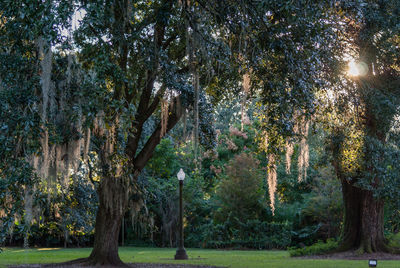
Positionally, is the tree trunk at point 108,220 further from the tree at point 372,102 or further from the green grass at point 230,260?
the tree at point 372,102

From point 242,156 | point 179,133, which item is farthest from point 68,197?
point 242,156

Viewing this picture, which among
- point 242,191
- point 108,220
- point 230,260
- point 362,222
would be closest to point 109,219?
point 108,220

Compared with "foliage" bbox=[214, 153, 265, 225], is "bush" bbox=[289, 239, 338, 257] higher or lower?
lower

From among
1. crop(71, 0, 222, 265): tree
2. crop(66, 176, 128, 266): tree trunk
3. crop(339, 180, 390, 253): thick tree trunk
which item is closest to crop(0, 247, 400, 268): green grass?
crop(66, 176, 128, 266): tree trunk

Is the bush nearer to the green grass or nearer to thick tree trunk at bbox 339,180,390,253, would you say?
thick tree trunk at bbox 339,180,390,253

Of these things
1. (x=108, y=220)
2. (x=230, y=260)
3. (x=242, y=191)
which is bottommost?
(x=230, y=260)

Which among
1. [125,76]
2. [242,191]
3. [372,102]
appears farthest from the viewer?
[242,191]

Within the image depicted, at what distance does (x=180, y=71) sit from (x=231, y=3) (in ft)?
11.4

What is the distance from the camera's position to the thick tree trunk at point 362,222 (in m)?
15.6

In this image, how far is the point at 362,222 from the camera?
15.8m

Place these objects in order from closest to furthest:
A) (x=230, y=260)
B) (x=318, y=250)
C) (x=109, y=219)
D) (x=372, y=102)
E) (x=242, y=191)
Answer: (x=372, y=102) → (x=109, y=219) → (x=230, y=260) → (x=318, y=250) → (x=242, y=191)

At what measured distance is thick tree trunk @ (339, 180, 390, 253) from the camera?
15609 millimetres

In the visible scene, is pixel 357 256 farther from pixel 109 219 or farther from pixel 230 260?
pixel 109 219

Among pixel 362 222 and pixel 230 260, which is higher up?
pixel 362 222
